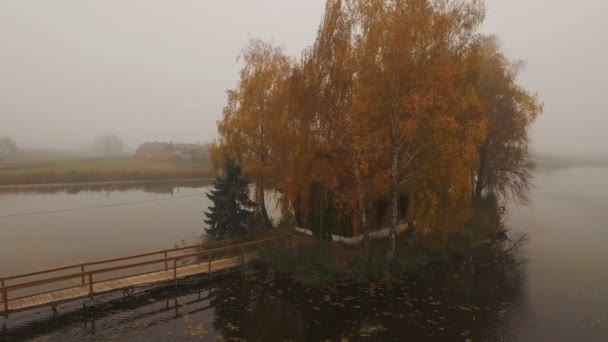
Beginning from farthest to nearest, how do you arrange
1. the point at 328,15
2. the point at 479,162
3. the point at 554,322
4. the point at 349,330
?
the point at 479,162 → the point at 328,15 → the point at 554,322 → the point at 349,330

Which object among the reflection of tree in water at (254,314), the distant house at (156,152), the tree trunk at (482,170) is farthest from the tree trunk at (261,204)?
the distant house at (156,152)

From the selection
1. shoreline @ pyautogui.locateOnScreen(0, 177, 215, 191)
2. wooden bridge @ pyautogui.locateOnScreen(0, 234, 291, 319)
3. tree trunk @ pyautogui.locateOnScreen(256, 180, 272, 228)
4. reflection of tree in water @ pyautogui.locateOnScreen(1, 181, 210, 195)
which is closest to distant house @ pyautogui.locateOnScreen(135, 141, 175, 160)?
shoreline @ pyautogui.locateOnScreen(0, 177, 215, 191)

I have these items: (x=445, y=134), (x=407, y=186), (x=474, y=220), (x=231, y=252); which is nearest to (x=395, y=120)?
(x=445, y=134)

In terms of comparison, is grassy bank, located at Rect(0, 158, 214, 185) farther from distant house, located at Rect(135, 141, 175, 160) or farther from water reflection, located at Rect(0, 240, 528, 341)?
water reflection, located at Rect(0, 240, 528, 341)

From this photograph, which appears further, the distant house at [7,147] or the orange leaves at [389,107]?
the distant house at [7,147]

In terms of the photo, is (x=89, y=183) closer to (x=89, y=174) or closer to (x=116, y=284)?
(x=89, y=174)

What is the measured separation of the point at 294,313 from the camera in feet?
47.6

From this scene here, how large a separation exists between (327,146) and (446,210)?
7.40 metres

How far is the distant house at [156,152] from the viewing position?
9350 cm

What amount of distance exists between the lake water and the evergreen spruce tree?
4.17m

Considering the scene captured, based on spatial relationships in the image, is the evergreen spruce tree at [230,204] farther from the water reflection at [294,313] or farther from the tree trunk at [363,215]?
the tree trunk at [363,215]

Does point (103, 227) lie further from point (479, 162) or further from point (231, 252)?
point (479, 162)

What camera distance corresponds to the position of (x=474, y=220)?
2666 centimetres

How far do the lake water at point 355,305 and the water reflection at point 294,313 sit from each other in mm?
39
